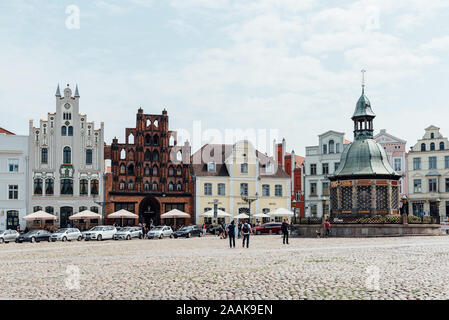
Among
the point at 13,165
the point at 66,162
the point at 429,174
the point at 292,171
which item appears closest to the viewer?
the point at 13,165

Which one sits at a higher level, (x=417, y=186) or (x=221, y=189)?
(x=417, y=186)

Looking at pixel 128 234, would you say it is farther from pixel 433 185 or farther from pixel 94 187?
pixel 433 185

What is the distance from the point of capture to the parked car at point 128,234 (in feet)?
160

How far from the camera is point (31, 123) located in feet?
209

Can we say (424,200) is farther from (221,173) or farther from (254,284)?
(254,284)

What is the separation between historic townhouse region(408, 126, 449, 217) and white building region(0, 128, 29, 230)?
46476mm

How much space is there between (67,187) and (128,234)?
1754cm

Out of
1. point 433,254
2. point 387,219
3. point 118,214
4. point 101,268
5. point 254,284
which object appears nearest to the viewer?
point 254,284

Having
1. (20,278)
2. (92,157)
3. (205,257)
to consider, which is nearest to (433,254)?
(205,257)

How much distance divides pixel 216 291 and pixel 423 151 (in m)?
65.0

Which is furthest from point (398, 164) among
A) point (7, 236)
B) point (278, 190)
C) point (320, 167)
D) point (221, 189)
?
point (7, 236)

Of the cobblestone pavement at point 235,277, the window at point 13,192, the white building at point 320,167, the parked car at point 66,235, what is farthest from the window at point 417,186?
the cobblestone pavement at point 235,277

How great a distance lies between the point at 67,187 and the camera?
64.2 metres

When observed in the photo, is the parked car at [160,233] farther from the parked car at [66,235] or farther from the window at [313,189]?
the window at [313,189]
